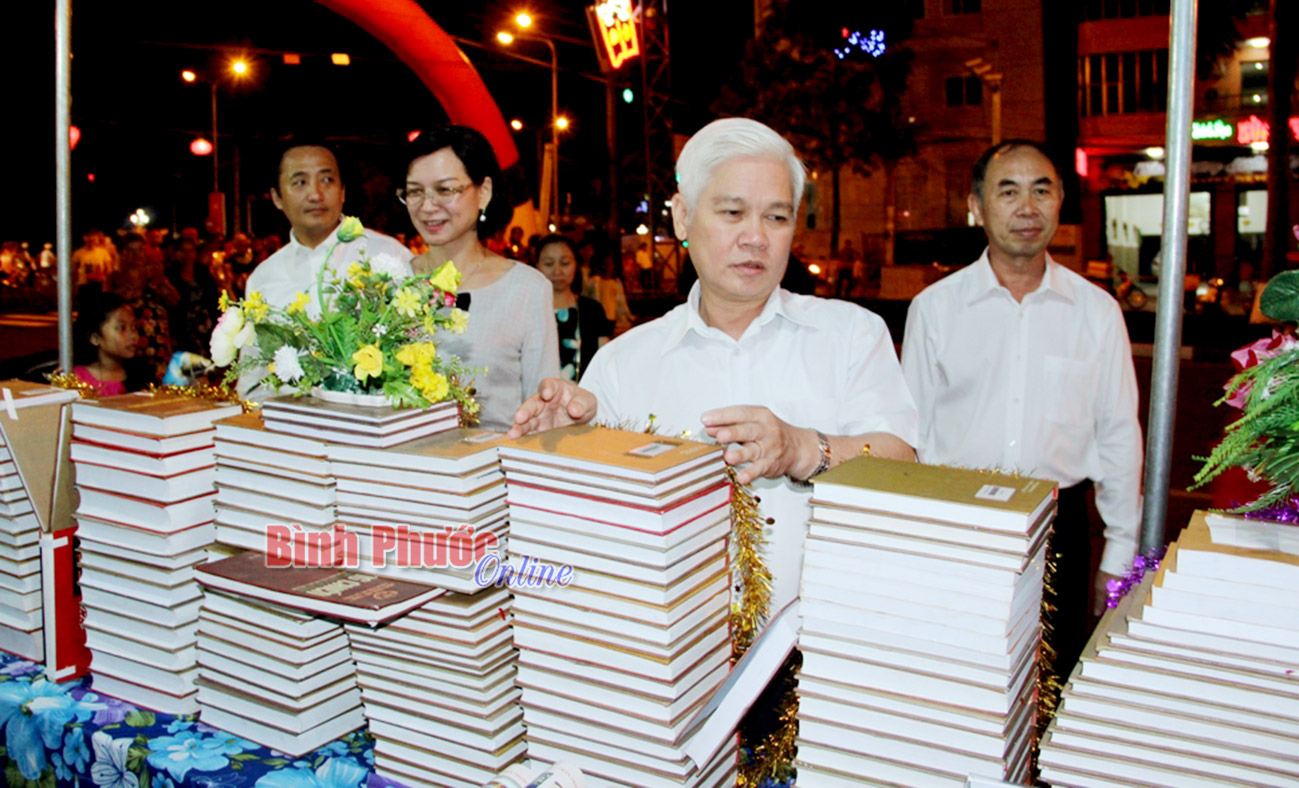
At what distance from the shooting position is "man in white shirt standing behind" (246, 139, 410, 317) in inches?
112

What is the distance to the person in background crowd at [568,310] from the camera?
13.9 feet

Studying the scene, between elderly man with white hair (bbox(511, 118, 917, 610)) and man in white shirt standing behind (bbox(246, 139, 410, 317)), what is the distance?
1.32m

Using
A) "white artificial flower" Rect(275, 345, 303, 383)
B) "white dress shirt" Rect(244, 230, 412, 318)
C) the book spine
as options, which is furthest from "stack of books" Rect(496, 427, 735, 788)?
"white dress shirt" Rect(244, 230, 412, 318)

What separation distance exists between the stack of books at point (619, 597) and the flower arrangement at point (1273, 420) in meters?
0.58

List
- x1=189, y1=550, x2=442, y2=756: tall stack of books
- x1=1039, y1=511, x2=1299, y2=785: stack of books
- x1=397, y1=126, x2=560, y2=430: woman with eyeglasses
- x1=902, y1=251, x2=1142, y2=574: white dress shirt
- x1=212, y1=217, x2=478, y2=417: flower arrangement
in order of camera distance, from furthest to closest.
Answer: x1=902, y1=251, x2=1142, y2=574: white dress shirt < x1=397, y1=126, x2=560, y2=430: woman with eyeglasses < x1=212, y1=217, x2=478, y2=417: flower arrangement < x1=189, y1=550, x2=442, y2=756: tall stack of books < x1=1039, y1=511, x2=1299, y2=785: stack of books

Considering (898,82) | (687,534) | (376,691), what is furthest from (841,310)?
(898,82)

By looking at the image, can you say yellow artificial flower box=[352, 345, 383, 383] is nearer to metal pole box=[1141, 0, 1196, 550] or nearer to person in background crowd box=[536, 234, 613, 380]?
metal pole box=[1141, 0, 1196, 550]

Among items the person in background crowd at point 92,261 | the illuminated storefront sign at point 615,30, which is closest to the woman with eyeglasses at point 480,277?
the illuminated storefront sign at point 615,30

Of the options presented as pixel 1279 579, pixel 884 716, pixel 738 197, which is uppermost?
pixel 738 197

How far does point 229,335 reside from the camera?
1588 millimetres

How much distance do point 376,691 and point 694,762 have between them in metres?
0.55

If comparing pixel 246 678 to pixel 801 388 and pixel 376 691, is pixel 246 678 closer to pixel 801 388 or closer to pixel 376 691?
pixel 376 691

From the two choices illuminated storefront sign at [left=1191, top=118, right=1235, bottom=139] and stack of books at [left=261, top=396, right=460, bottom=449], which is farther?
illuminated storefront sign at [left=1191, top=118, right=1235, bottom=139]

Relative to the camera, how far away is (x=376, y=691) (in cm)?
146
